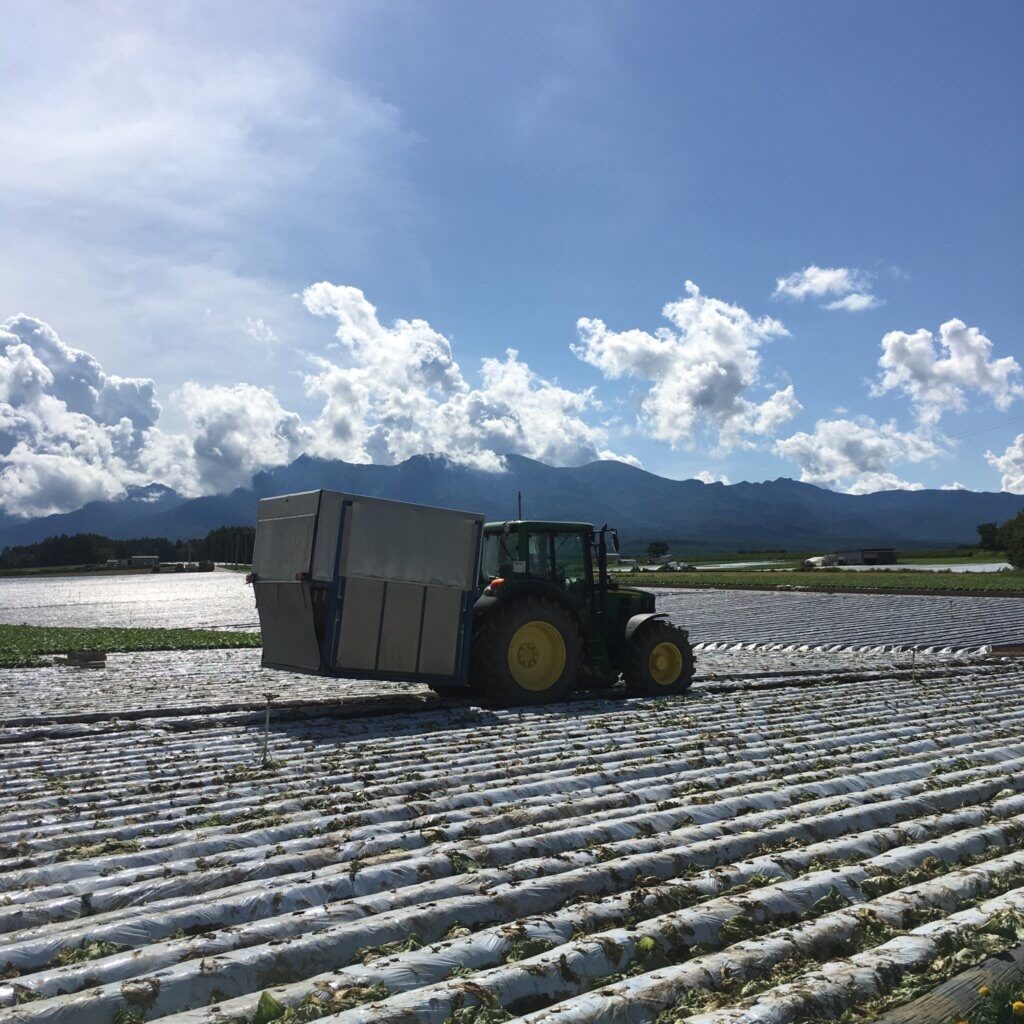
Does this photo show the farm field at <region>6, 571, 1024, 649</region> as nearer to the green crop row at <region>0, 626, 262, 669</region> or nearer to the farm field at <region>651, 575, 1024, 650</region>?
the farm field at <region>651, 575, 1024, 650</region>

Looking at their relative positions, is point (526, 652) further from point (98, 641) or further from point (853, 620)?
point (853, 620)

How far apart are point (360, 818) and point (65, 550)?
618ft

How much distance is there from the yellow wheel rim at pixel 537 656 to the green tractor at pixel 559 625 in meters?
0.01

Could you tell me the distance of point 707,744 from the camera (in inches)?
350

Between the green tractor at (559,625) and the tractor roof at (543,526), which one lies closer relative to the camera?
the green tractor at (559,625)

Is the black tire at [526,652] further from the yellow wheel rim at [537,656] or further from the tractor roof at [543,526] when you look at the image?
the tractor roof at [543,526]

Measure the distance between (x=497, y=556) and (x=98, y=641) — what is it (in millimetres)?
19410

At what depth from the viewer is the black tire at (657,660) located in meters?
13.6

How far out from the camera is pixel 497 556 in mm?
13648

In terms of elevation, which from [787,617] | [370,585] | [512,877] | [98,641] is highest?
[370,585]

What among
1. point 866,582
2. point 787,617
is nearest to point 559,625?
point 787,617

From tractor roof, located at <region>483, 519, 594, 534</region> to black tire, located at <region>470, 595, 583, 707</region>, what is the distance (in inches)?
43.3

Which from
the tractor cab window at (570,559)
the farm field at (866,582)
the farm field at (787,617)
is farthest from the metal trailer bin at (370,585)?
the farm field at (866,582)

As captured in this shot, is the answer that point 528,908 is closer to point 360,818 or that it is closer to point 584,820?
point 584,820
